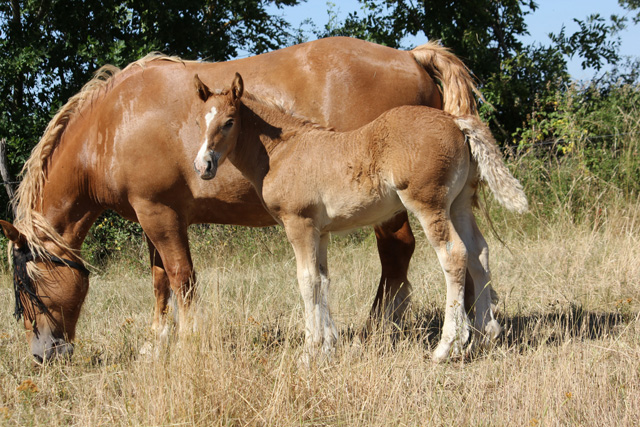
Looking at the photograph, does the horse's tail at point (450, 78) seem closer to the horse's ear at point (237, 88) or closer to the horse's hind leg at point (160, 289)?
the horse's ear at point (237, 88)

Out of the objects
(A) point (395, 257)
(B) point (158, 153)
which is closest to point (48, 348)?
(B) point (158, 153)

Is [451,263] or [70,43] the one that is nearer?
[451,263]

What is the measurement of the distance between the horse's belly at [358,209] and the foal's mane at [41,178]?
6.34 ft

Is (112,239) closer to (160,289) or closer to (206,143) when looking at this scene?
(160,289)

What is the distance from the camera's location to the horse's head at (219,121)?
3734 millimetres

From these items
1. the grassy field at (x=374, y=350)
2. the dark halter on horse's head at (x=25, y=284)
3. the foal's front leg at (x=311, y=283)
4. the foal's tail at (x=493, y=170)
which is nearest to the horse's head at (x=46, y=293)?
the dark halter on horse's head at (x=25, y=284)

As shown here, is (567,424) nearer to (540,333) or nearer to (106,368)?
(540,333)

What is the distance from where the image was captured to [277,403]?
9.53ft

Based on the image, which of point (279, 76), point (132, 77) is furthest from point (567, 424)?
point (132, 77)

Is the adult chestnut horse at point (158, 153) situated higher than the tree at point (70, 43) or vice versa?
the tree at point (70, 43)

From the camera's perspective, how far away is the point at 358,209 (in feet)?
12.6

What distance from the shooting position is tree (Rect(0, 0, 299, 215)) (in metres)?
8.36

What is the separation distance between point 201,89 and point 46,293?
182 cm

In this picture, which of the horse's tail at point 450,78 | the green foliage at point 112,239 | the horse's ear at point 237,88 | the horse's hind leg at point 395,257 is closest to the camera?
the horse's ear at point 237,88
